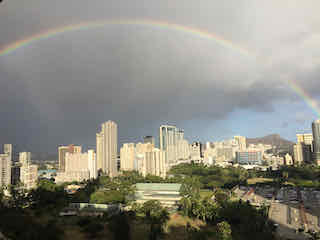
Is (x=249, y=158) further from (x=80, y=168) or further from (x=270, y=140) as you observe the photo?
(x=270, y=140)

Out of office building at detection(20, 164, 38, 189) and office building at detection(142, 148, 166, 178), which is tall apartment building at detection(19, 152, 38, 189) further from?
office building at detection(142, 148, 166, 178)

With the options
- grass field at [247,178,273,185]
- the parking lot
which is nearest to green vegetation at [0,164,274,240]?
the parking lot

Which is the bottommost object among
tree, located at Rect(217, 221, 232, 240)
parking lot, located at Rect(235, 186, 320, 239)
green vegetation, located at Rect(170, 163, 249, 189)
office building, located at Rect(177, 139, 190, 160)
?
parking lot, located at Rect(235, 186, 320, 239)

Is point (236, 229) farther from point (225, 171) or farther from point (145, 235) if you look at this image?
point (225, 171)

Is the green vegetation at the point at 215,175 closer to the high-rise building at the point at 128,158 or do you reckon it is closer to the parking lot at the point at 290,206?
the parking lot at the point at 290,206

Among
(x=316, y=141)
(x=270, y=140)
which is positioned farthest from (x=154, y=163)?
(x=270, y=140)

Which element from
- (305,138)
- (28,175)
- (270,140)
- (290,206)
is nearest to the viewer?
(290,206)

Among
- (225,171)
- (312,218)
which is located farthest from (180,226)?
(225,171)

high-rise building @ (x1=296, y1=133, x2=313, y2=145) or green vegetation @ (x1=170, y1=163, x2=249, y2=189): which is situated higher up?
high-rise building @ (x1=296, y1=133, x2=313, y2=145)

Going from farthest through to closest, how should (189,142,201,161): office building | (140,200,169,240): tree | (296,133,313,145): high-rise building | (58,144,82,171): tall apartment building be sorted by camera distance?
(189,142,201,161): office building → (58,144,82,171): tall apartment building → (296,133,313,145): high-rise building → (140,200,169,240): tree
